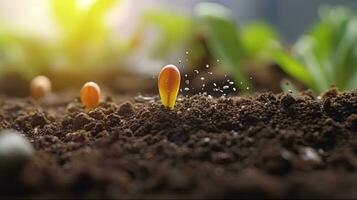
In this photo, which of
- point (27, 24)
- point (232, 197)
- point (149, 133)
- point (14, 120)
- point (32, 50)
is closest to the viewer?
point (232, 197)

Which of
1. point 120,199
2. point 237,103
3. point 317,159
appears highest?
point 237,103

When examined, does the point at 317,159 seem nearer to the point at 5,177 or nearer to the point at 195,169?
the point at 195,169

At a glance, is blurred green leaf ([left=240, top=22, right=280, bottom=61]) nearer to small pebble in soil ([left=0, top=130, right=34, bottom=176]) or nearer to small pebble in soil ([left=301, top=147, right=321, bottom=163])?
small pebble in soil ([left=301, top=147, right=321, bottom=163])

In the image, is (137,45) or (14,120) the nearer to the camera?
(14,120)

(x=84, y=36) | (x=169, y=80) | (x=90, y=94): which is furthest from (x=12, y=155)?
(x=84, y=36)

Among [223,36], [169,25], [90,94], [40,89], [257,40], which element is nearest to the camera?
[90,94]

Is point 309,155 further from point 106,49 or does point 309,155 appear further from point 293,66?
point 106,49

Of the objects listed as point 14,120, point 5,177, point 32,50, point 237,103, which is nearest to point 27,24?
point 32,50

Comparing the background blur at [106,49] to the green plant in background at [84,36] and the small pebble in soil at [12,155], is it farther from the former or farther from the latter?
the small pebble in soil at [12,155]
